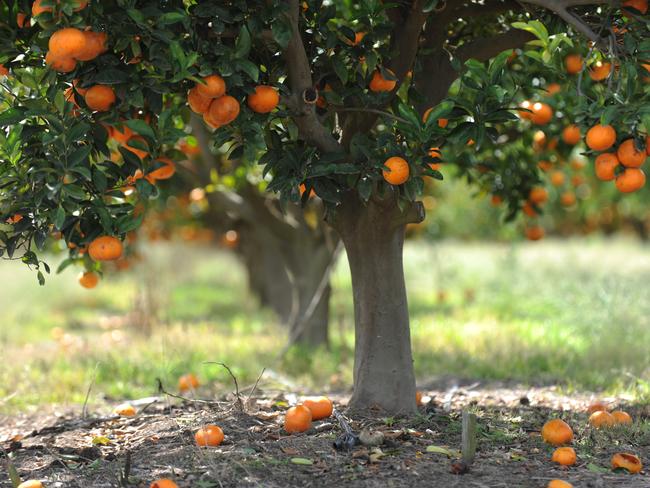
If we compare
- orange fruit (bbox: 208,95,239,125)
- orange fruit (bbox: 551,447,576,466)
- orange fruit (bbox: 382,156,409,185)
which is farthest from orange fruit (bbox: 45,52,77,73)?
orange fruit (bbox: 551,447,576,466)

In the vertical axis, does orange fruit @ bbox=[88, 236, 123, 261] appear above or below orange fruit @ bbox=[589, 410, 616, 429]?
above

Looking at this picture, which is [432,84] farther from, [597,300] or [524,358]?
[597,300]

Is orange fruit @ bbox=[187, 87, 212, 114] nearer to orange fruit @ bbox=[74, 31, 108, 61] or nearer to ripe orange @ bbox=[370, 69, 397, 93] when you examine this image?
orange fruit @ bbox=[74, 31, 108, 61]

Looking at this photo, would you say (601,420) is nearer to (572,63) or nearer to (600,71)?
(600,71)

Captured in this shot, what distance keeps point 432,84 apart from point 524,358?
118 inches

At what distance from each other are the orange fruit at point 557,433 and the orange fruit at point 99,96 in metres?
2.56

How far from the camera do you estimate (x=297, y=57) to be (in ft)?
11.4

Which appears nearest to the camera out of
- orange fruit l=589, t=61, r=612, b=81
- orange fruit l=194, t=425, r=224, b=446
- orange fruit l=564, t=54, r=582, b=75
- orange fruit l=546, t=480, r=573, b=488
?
orange fruit l=546, t=480, r=573, b=488

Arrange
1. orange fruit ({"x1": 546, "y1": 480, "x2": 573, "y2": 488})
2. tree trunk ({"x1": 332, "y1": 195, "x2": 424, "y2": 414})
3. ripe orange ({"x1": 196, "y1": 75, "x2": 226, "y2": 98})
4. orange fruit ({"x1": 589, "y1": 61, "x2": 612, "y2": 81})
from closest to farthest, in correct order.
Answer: orange fruit ({"x1": 546, "y1": 480, "x2": 573, "y2": 488})
ripe orange ({"x1": 196, "y1": 75, "x2": 226, "y2": 98})
orange fruit ({"x1": 589, "y1": 61, "x2": 612, "y2": 81})
tree trunk ({"x1": 332, "y1": 195, "x2": 424, "y2": 414})

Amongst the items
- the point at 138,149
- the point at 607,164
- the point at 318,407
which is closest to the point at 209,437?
the point at 318,407

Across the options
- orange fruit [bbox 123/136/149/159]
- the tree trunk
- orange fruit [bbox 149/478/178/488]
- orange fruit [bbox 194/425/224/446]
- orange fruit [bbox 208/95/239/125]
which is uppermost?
orange fruit [bbox 208/95/239/125]

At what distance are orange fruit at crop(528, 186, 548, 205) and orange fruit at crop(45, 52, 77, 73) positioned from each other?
353cm

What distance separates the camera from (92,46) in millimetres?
2945

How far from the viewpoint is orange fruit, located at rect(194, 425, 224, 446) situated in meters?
3.56
